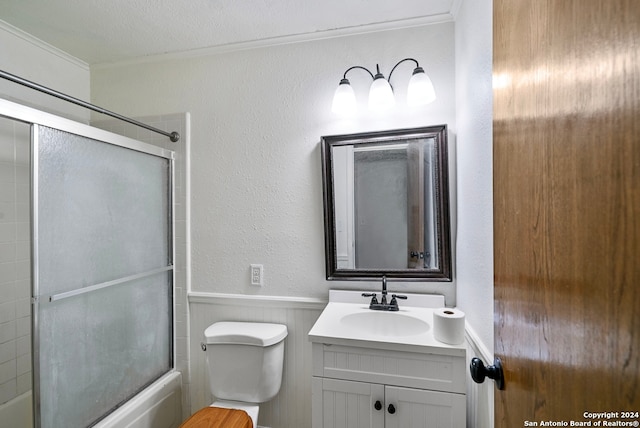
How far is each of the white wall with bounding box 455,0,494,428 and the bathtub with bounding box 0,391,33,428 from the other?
7.20 ft

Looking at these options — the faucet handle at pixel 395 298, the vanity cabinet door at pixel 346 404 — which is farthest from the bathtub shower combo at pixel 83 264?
the faucet handle at pixel 395 298

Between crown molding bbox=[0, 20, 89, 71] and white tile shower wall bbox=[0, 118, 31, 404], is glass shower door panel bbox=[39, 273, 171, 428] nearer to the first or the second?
white tile shower wall bbox=[0, 118, 31, 404]

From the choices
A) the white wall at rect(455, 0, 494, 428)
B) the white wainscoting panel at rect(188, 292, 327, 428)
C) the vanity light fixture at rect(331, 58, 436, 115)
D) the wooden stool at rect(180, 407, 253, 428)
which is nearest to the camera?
the white wall at rect(455, 0, 494, 428)

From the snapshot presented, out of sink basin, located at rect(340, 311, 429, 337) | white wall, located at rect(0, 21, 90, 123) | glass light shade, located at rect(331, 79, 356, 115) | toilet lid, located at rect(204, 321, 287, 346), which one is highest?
white wall, located at rect(0, 21, 90, 123)

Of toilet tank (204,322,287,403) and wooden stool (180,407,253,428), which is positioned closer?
wooden stool (180,407,253,428)

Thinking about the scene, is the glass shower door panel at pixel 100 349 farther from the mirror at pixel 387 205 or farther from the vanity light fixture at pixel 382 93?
the vanity light fixture at pixel 382 93

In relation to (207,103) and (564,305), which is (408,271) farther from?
(207,103)

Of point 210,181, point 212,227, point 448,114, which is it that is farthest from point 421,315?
point 210,181

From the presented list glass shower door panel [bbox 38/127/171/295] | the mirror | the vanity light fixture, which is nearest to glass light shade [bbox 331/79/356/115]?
the vanity light fixture

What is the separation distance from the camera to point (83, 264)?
4.06ft

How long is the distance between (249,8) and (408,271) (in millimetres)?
1567

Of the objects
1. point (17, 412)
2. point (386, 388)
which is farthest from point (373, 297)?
point (17, 412)

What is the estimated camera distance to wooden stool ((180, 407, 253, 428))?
127 centimetres

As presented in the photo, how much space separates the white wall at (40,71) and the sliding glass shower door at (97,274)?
70cm
